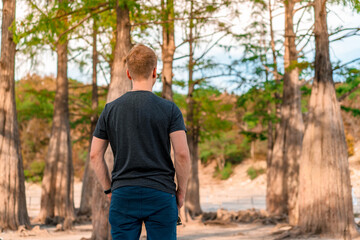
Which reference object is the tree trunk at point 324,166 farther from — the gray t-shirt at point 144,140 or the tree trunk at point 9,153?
the gray t-shirt at point 144,140

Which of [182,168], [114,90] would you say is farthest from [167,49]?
[182,168]

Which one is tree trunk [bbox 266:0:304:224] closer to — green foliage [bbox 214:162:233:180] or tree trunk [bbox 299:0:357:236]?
tree trunk [bbox 299:0:357:236]

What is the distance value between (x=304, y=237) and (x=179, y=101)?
1121cm

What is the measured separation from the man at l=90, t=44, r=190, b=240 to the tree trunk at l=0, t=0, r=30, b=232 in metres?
10.4

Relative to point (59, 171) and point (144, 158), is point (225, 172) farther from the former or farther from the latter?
point (144, 158)

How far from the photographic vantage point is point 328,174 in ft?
32.3

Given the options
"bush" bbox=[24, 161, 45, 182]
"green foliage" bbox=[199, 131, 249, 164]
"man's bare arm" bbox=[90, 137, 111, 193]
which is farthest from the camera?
"green foliage" bbox=[199, 131, 249, 164]

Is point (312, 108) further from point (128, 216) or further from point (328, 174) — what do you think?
point (128, 216)

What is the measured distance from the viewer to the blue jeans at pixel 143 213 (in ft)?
8.61

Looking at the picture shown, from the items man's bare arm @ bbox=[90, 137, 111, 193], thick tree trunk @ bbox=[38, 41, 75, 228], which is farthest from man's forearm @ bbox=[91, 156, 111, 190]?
thick tree trunk @ bbox=[38, 41, 75, 228]

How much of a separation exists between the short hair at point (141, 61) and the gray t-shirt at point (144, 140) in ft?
0.44

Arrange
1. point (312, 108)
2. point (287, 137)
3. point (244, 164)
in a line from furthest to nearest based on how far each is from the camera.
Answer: point (244, 164)
point (287, 137)
point (312, 108)

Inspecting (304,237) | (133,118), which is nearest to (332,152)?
(304,237)

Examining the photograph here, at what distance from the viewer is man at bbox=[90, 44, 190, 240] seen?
2631 mm
